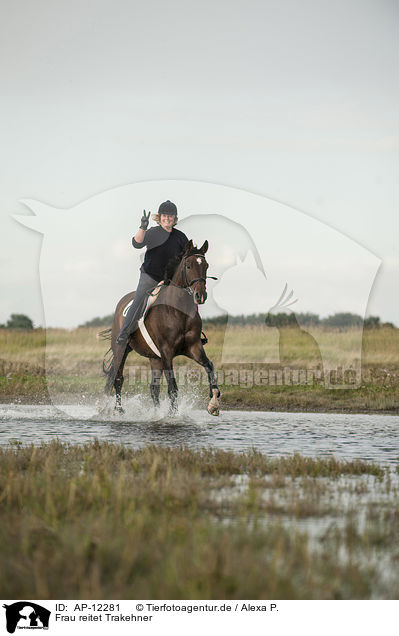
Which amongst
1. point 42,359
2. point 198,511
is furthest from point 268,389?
point 198,511

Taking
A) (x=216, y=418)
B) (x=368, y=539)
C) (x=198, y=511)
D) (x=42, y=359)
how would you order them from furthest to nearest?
(x=42, y=359) < (x=216, y=418) < (x=198, y=511) < (x=368, y=539)

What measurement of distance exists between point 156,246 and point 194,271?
1.53m

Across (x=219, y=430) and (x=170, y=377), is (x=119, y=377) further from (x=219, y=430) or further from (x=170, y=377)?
(x=219, y=430)

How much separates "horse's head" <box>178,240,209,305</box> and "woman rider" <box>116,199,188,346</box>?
55cm

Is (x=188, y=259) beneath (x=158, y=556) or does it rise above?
above

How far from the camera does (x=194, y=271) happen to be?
1335cm

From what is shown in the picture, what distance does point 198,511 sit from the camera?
6.39 m

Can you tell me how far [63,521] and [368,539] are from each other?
2.33 meters

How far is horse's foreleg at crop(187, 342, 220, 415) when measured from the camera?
45.6 feet

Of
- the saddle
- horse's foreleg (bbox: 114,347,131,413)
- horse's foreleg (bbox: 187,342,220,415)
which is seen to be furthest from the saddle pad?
horse's foreleg (bbox: 114,347,131,413)

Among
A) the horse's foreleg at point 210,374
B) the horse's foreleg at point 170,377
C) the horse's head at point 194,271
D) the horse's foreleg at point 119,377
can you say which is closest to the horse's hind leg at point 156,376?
the horse's foreleg at point 170,377

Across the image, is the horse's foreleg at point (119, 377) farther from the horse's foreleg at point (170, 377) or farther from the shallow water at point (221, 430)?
the horse's foreleg at point (170, 377)

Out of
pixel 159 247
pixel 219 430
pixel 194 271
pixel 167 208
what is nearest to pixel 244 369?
pixel 159 247

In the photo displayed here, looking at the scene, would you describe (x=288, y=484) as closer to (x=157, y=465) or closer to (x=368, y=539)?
(x=157, y=465)
